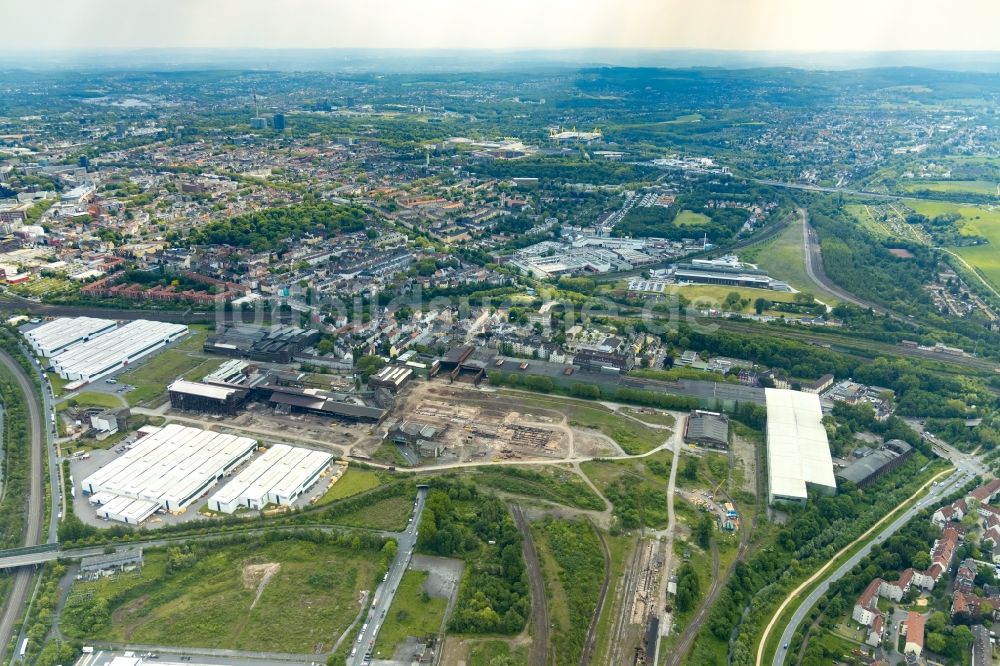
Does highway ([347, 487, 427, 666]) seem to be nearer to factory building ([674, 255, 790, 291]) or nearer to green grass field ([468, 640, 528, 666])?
green grass field ([468, 640, 528, 666])

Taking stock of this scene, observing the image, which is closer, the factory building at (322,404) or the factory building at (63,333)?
the factory building at (322,404)

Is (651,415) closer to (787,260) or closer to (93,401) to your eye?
(93,401)

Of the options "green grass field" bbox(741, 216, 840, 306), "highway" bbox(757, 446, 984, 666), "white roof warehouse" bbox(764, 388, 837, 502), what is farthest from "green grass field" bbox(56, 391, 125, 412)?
"green grass field" bbox(741, 216, 840, 306)

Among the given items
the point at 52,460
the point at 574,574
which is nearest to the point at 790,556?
the point at 574,574

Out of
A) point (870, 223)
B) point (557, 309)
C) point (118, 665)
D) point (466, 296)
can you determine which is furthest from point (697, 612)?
point (870, 223)

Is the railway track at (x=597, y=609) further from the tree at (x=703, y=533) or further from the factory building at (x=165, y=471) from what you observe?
the factory building at (x=165, y=471)

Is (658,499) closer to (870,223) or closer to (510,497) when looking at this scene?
(510,497)

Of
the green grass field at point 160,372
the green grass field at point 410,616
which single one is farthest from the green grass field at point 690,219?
the green grass field at point 410,616
